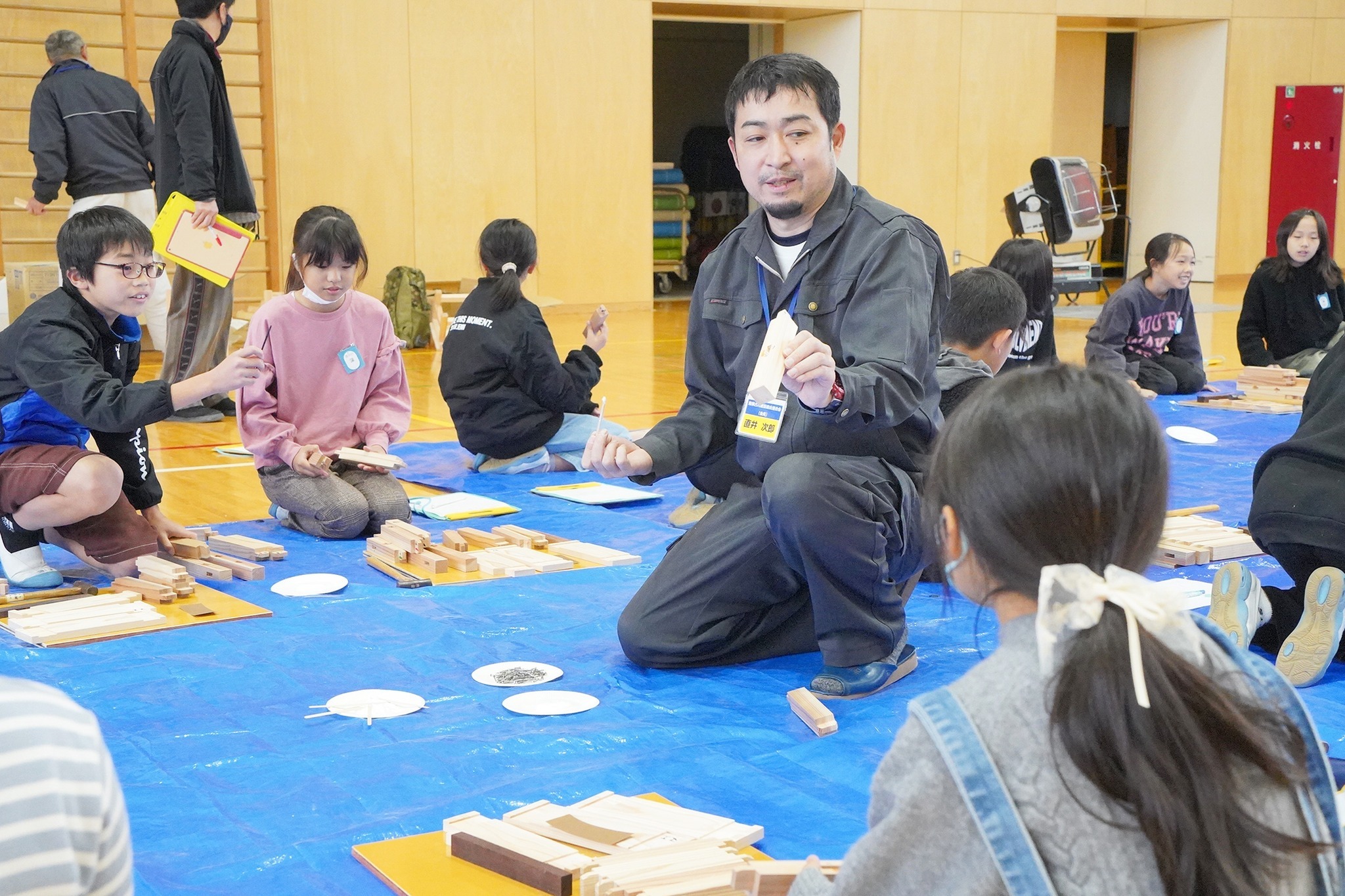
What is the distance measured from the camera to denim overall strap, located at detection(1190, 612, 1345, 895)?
104 cm

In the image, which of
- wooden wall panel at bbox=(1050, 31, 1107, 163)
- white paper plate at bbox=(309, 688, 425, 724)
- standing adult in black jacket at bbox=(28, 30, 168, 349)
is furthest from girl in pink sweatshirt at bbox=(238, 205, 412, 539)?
wooden wall panel at bbox=(1050, 31, 1107, 163)

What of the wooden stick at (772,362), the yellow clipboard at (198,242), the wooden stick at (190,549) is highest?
the yellow clipboard at (198,242)

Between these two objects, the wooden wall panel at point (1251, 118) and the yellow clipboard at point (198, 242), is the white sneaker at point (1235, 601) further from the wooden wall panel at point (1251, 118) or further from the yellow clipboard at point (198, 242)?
the wooden wall panel at point (1251, 118)

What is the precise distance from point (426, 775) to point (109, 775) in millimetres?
1342

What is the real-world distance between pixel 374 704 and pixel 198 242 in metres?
2.40

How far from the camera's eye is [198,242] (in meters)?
4.39

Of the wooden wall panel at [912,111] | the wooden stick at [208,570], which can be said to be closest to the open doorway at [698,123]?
the wooden wall panel at [912,111]

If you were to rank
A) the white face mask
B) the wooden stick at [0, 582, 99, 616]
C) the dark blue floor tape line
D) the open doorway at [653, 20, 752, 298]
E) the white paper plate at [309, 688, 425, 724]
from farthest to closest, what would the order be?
the open doorway at [653, 20, 752, 298] < the white face mask < the wooden stick at [0, 582, 99, 616] < the white paper plate at [309, 688, 425, 724] < the dark blue floor tape line

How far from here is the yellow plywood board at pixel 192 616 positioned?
296 cm

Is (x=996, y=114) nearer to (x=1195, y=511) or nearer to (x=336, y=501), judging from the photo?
(x=1195, y=511)

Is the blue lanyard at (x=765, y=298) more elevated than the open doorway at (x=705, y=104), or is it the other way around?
the open doorway at (x=705, y=104)

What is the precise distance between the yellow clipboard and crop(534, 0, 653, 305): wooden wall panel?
6011 mm

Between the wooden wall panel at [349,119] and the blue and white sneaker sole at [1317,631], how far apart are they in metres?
7.98

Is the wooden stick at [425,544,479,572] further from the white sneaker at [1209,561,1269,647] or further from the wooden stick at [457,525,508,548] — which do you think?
the white sneaker at [1209,561,1269,647]
